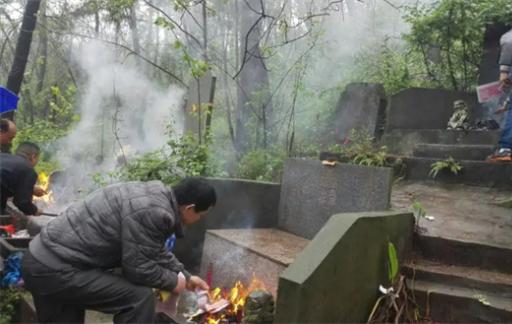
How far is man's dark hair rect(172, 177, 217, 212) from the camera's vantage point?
3.36 meters

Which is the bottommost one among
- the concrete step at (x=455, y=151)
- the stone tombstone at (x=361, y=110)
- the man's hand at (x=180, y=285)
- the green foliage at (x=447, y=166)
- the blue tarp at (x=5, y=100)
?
the man's hand at (x=180, y=285)

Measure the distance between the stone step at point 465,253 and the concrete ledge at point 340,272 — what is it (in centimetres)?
61

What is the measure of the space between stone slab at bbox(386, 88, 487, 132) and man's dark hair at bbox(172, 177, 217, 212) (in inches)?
284

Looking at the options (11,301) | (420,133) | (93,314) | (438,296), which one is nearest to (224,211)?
(93,314)

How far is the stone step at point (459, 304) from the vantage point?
4055mm

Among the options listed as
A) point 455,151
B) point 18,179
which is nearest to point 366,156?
point 455,151

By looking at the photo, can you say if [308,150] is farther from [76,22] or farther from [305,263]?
[76,22]

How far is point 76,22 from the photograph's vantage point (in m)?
17.1

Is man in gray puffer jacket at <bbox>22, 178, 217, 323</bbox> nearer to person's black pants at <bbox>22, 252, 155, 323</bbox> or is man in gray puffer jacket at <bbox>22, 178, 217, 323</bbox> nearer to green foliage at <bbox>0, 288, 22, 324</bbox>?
person's black pants at <bbox>22, 252, 155, 323</bbox>

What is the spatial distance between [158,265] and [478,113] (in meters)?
8.57

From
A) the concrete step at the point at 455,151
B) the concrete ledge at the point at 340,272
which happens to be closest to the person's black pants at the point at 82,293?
the concrete ledge at the point at 340,272

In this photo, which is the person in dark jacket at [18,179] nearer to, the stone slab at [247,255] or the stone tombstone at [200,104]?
the stone slab at [247,255]

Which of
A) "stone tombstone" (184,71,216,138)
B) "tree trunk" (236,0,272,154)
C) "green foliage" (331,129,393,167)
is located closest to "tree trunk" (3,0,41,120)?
"stone tombstone" (184,71,216,138)

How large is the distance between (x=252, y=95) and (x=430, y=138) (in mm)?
4276
